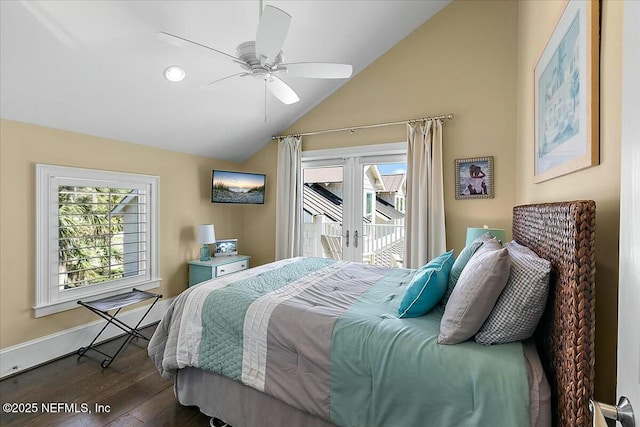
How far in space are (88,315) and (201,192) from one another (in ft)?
6.22

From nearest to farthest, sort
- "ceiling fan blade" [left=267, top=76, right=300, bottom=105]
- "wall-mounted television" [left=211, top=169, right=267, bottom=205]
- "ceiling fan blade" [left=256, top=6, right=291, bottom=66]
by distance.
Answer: "ceiling fan blade" [left=256, top=6, right=291, bottom=66] < "ceiling fan blade" [left=267, top=76, right=300, bottom=105] < "wall-mounted television" [left=211, top=169, right=267, bottom=205]

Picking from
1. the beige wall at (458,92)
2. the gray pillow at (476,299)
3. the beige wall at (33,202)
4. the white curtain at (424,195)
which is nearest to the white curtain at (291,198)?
the beige wall at (458,92)

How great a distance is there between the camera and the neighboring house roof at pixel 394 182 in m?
3.62

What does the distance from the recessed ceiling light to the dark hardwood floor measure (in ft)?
8.38

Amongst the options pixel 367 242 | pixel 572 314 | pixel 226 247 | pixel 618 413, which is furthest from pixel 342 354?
pixel 226 247

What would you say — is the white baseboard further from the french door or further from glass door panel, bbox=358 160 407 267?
glass door panel, bbox=358 160 407 267

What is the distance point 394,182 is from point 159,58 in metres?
2.75

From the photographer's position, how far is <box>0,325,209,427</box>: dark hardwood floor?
189cm

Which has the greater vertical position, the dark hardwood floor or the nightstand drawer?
the nightstand drawer

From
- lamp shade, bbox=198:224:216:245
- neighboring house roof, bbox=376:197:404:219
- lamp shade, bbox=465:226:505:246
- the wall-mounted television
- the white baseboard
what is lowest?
the white baseboard

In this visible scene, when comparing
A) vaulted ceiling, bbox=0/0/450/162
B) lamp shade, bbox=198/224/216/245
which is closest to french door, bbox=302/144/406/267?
vaulted ceiling, bbox=0/0/450/162

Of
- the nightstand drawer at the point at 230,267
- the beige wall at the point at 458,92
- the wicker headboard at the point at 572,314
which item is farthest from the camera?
the nightstand drawer at the point at 230,267

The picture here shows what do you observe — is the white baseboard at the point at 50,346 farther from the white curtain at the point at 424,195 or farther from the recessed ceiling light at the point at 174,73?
the white curtain at the point at 424,195

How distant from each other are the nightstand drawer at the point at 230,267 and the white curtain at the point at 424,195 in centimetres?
225
